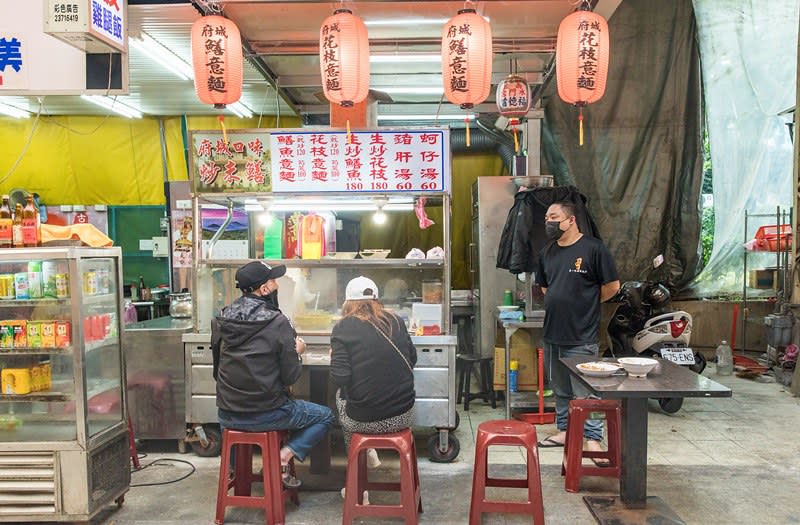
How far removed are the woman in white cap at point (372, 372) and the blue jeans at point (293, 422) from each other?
318mm

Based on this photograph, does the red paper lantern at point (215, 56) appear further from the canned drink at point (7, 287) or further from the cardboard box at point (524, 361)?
the cardboard box at point (524, 361)

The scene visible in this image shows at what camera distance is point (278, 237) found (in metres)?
5.32

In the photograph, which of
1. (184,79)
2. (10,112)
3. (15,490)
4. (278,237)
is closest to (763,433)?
(278,237)

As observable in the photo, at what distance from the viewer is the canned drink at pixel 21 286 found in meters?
3.80

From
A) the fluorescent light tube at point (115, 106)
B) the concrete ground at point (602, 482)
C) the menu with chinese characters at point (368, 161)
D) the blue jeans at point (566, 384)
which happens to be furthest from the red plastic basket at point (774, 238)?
the fluorescent light tube at point (115, 106)

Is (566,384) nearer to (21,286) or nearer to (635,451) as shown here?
(635,451)

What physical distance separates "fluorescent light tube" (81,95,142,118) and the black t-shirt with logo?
6667 millimetres

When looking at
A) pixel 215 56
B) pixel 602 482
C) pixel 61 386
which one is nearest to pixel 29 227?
pixel 61 386

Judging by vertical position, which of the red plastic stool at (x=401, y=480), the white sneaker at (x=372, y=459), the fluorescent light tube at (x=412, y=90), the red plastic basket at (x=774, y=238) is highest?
the fluorescent light tube at (x=412, y=90)

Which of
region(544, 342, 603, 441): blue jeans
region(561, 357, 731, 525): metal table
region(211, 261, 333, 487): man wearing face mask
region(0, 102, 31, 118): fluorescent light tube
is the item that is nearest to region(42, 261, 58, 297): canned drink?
region(211, 261, 333, 487): man wearing face mask

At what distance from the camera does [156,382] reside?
5004 millimetres

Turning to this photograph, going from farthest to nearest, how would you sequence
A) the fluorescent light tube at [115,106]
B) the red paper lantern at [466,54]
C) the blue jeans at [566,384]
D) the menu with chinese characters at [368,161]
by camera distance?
the fluorescent light tube at [115,106] → the menu with chinese characters at [368,161] → the blue jeans at [566,384] → the red paper lantern at [466,54]

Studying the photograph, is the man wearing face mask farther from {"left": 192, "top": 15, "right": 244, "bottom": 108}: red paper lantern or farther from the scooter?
the scooter

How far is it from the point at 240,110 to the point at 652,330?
6412mm
